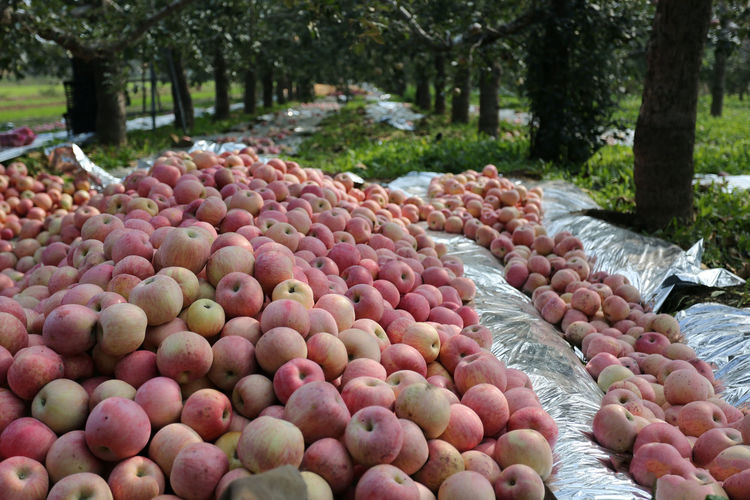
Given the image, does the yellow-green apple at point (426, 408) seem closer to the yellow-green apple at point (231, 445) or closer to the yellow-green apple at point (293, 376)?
the yellow-green apple at point (293, 376)

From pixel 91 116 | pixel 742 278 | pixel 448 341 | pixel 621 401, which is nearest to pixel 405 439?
pixel 448 341

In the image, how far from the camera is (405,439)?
1.99 m

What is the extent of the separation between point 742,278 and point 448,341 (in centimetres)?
312

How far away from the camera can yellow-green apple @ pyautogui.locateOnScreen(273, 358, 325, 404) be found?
2.09 m

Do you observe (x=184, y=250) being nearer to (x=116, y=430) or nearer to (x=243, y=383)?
(x=243, y=383)

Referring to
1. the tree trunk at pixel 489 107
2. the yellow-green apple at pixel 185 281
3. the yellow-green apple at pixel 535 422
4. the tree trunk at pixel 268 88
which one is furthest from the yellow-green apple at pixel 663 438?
the tree trunk at pixel 268 88

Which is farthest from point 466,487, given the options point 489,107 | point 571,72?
point 489,107

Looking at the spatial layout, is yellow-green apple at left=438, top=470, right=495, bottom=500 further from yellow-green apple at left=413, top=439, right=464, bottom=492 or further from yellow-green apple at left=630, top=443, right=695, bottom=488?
yellow-green apple at left=630, top=443, right=695, bottom=488

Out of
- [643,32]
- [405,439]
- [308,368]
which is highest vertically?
[643,32]

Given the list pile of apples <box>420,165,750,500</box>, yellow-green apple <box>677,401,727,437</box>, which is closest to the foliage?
pile of apples <box>420,165,750,500</box>

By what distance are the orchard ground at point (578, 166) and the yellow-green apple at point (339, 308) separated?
2.84 m

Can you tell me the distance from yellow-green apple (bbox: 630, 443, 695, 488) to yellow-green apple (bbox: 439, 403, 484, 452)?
0.64 metres

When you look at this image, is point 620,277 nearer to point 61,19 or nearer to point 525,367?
point 525,367

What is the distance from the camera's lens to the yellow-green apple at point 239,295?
2.47 m
